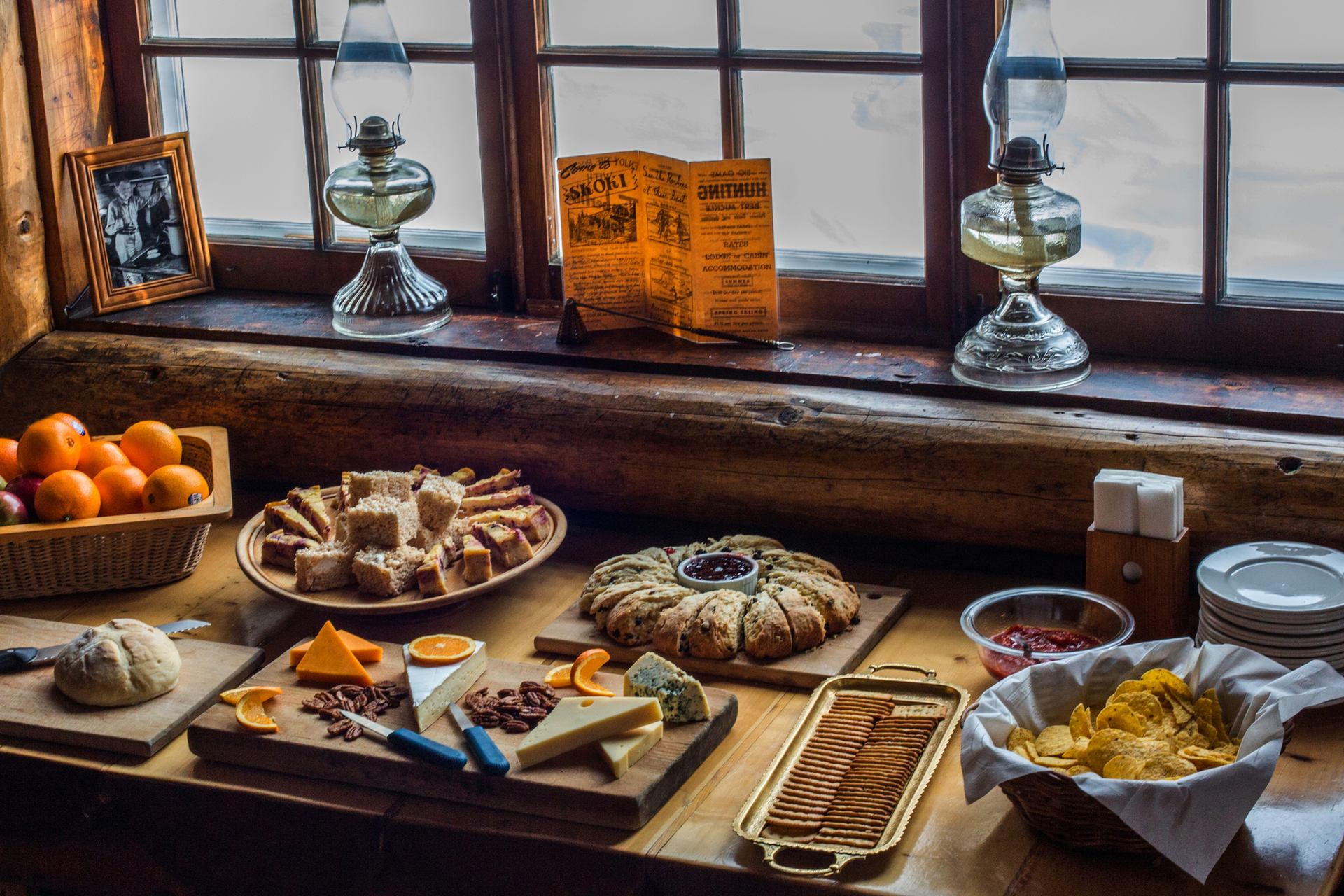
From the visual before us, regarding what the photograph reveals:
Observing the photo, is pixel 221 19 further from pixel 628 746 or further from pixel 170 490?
pixel 628 746

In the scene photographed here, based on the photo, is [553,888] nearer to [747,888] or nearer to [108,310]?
[747,888]

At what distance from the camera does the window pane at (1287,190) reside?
6.38ft

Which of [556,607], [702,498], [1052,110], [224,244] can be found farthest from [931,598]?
[224,244]

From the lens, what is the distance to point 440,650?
68.2 inches

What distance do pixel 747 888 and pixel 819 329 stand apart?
109 cm

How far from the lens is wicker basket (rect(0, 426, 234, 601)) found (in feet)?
6.48

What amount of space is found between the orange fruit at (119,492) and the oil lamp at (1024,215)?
1.13m

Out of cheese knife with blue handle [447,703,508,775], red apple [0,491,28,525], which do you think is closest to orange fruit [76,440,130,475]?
red apple [0,491,28,525]

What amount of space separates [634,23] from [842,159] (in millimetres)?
381

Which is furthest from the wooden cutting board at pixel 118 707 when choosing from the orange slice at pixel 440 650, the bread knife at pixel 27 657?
the orange slice at pixel 440 650

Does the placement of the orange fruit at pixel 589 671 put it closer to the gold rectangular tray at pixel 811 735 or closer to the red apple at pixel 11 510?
the gold rectangular tray at pixel 811 735

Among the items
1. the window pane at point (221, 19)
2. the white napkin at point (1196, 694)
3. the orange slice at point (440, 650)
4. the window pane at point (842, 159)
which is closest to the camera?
the white napkin at point (1196, 694)

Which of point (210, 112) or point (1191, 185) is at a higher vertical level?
point (210, 112)

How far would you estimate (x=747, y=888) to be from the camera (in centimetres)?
140
